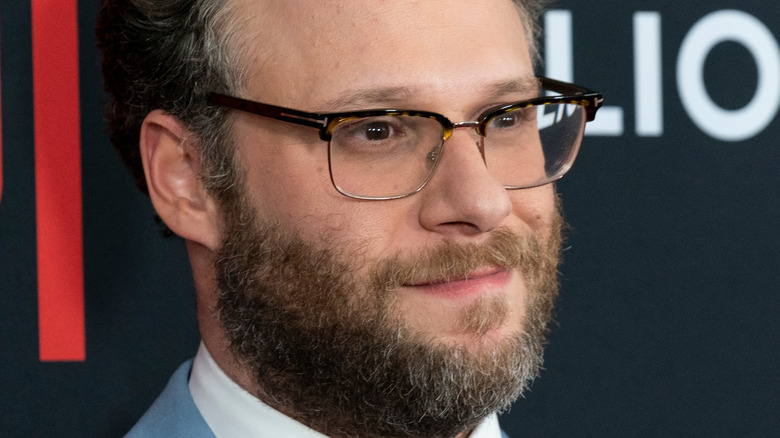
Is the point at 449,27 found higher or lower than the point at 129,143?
higher

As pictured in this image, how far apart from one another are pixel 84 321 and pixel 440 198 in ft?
2.75

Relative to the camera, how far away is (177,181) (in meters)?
1.32

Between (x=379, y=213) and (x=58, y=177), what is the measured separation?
2.51 feet

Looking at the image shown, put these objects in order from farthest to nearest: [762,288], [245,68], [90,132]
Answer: [762,288] < [90,132] < [245,68]

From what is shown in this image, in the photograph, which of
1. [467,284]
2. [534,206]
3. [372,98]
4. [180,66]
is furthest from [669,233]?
[180,66]

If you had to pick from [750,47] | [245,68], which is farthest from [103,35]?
[750,47]

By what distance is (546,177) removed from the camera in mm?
1327

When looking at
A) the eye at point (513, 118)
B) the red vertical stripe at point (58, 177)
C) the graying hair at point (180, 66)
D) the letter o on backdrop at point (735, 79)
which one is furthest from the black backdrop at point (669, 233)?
→ the red vertical stripe at point (58, 177)

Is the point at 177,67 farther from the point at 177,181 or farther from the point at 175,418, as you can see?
the point at 175,418

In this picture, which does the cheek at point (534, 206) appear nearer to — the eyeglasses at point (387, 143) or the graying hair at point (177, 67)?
the eyeglasses at point (387, 143)

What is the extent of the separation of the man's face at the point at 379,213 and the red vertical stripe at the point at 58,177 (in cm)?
52

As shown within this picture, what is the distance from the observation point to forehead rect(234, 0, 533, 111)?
117 centimetres

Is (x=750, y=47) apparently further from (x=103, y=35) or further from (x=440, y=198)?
(x=103, y=35)

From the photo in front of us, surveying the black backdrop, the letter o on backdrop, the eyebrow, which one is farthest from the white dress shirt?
the letter o on backdrop
